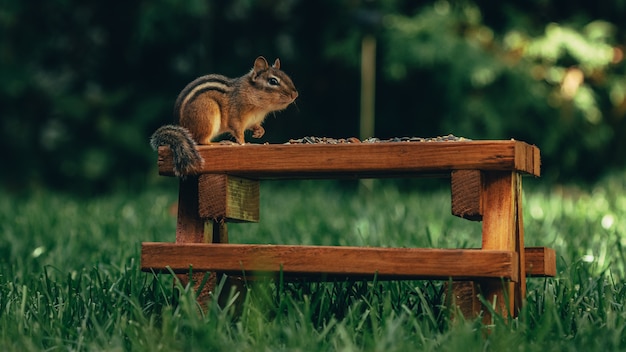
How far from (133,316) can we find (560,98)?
562cm

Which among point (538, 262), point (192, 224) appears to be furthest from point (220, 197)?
point (538, 262)

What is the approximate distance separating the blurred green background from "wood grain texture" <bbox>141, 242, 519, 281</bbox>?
4736 mm

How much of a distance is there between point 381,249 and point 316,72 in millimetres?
5906

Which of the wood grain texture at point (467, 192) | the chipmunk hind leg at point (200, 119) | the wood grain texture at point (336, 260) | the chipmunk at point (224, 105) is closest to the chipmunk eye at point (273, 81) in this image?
the chipmunk at point (224, 105)

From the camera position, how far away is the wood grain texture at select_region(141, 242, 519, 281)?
2199 mm

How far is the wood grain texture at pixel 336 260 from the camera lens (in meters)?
2.20

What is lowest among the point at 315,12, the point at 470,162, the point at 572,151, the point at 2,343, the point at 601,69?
the point at 2,343

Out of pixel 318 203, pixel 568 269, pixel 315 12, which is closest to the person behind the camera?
pixel 568 269

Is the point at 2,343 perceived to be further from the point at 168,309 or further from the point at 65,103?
the point at 65,103

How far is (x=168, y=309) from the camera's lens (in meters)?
2.12

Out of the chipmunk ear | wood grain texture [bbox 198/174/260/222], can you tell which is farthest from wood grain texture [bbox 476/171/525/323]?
the chipmunk ear

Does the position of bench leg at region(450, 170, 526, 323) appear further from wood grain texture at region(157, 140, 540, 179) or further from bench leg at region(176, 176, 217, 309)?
bench leg at region(176, 176, 217, 309)

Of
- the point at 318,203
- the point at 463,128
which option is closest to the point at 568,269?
the point at 318,203

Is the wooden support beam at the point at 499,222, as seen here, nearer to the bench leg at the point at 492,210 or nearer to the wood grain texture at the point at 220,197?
the bench leg at the point at 492,210
